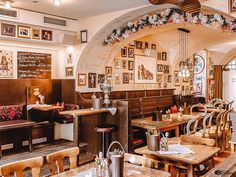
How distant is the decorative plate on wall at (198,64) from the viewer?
11859mm

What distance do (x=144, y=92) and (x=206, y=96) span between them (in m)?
4.77

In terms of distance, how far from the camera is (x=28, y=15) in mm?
5730

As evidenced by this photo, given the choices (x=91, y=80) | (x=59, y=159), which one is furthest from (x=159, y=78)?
A: (x=59, y=159)

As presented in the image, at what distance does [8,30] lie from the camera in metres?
5.56

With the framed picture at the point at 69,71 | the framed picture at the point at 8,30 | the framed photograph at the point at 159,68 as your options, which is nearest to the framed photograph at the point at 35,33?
the framed picture at the point at 8,30

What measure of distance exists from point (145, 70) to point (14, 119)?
408 cm

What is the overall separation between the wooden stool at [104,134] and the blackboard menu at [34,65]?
231 centimetres

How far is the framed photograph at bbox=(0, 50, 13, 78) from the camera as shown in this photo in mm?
5969

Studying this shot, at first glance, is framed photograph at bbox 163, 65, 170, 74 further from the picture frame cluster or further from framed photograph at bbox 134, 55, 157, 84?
the picture frame cluster

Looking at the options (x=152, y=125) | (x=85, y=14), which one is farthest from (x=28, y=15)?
(x=152, y=125)

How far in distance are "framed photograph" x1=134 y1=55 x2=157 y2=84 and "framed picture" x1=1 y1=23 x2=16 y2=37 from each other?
12.0ft

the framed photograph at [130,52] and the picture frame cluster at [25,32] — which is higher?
the picture frame cluster at [25,32]

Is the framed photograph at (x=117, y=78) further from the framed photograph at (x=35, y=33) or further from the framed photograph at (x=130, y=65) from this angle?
the framed photograph at (x=35, y=33)

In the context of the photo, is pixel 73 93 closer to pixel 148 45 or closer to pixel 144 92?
pixel 144 92
